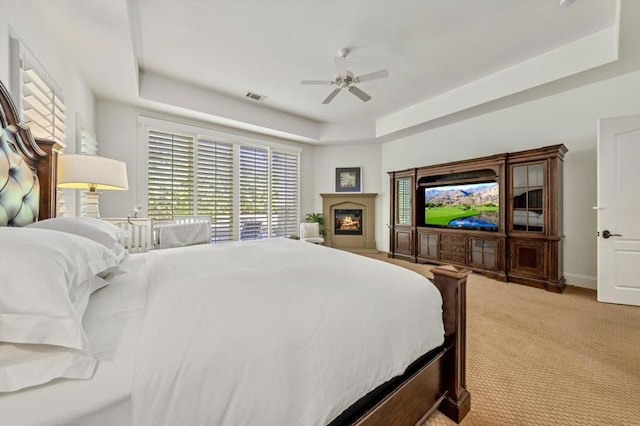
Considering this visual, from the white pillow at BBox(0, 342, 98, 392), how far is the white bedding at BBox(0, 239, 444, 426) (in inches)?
0.8

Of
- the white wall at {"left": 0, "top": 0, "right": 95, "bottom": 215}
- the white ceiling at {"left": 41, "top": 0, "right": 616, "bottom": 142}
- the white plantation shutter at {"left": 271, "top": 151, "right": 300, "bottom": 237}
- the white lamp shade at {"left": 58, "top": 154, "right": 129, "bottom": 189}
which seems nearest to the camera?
the white wall at {"left": 0, "top": 0, "right": 95, "bottom": 215}

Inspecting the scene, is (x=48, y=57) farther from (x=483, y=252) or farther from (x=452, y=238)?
(x=483, y=252)

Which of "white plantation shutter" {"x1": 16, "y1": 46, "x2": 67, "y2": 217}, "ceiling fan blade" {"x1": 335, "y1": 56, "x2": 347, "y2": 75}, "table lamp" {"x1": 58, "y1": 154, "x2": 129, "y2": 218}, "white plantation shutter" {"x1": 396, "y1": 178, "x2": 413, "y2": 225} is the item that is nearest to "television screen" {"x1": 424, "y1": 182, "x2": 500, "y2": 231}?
"white plantation shutter" {"x1": 396, "y1": 178, "x2": 413, "y2": 225}

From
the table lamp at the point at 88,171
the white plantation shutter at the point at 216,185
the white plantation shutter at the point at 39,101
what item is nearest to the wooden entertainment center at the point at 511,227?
the white plantation shutter at the point at 216,185

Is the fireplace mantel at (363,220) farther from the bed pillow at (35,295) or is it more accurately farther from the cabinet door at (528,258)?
the bed pillow at (35,295)

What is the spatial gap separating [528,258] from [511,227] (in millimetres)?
466

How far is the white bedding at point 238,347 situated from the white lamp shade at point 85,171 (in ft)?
5.21

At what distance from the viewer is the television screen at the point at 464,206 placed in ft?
13.0

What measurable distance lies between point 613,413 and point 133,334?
2355 mm

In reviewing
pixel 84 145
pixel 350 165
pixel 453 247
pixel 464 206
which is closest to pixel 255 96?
pixel 84 145

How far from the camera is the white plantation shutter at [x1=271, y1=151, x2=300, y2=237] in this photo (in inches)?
222

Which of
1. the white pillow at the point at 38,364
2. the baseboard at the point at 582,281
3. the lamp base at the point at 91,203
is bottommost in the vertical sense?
the baseboard at the point at 582,281

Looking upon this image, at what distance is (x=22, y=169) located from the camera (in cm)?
148

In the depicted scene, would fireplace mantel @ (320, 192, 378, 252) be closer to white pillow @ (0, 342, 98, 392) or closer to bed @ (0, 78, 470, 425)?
bed @ (0, 78, 470, 425)
